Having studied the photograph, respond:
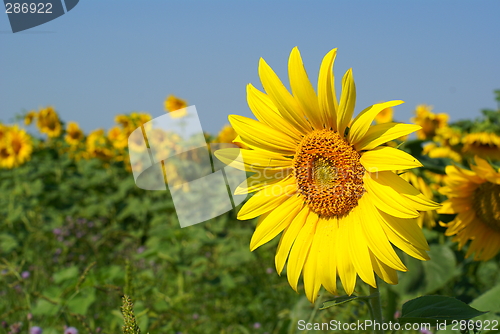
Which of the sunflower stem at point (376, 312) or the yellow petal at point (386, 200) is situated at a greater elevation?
the yellow petal at point (386, 200)

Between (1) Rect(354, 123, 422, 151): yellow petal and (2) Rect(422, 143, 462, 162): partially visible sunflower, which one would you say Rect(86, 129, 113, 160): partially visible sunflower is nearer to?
(2) Rect(422, 143, 462, 162): partially visible sunflower

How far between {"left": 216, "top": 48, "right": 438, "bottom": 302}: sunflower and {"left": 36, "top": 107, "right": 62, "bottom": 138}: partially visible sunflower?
22.6 ft

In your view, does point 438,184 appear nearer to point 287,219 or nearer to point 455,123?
point 455,123

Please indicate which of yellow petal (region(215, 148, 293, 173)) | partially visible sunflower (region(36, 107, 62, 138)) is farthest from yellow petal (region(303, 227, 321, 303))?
partially visible sunflower (region(36, 107, 62, 138))

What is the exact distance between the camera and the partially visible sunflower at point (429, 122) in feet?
16.5

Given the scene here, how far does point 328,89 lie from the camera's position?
1.34 meters

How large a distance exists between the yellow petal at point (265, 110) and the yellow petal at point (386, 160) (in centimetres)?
29

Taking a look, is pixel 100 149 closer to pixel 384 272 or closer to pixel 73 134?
pixel 73 134

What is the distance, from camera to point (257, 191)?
1565 mm

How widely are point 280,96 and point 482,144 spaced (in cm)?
254

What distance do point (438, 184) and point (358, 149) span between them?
2016 millimetres

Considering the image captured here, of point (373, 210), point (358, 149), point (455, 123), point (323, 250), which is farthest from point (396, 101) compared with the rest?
point (455, 123)

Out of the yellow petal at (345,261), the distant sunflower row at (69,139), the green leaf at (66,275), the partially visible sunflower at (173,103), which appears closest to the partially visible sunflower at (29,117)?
the distant sunflower row at (69,139)

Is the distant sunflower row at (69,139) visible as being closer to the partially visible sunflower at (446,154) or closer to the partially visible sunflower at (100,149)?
the partially visible sunflower at (100,149)
